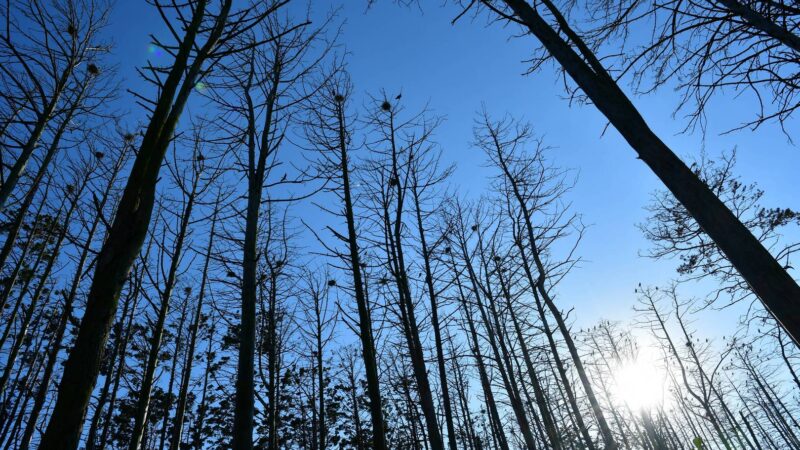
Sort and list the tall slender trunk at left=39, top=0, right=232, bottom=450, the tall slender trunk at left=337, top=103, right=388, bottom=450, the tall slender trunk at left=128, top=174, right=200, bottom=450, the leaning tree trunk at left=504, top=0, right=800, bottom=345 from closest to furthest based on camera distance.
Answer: the tall slender trunk at left=39, top=0, right=232, bottom=450 → the leaning tree trunk at left=504, top=0, right=800, bottom=345 → the tall slender trunk at left=337, top=103, right=388, bottom=450 → the tall slender trunk at left=128, top=174, right=200, bottom=450

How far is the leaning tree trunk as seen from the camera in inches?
83.7

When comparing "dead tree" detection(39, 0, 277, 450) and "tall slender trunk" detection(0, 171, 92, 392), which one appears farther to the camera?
"tall slender trunk" detection(0, 171, 92, 392)

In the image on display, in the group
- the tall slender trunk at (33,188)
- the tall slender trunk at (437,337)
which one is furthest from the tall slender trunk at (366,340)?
the tall slender trunk at (33,188)

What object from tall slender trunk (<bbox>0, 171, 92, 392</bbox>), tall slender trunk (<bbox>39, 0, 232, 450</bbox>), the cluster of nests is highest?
the cluster of nests

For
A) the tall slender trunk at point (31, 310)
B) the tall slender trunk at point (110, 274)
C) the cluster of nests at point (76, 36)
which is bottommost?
the tall slender trunk at point (110, 274)

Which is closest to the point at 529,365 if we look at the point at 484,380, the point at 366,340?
the point at 484,380

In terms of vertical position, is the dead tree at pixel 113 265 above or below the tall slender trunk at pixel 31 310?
below

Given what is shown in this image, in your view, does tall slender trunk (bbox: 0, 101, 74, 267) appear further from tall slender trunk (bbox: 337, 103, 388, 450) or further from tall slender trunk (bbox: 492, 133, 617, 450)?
tall slender trunk (bbox: 492, 133, 617, 450)

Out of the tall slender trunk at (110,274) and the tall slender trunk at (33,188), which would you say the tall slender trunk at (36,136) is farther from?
the tall slender trunk at (110,274)

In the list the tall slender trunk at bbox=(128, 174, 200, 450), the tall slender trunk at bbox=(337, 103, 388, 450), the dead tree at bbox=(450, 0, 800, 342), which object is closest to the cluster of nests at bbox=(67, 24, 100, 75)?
the tall slender trunk at bbox=(128, 174, 200, 450)

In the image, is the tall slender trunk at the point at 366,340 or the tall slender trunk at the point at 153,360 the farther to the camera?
the tall slender trunk at the point at 153,360

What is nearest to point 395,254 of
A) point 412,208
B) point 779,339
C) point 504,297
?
point 412,208

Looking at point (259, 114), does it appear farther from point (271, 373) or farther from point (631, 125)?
point (271, 373)

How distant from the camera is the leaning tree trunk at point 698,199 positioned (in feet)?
6.97
